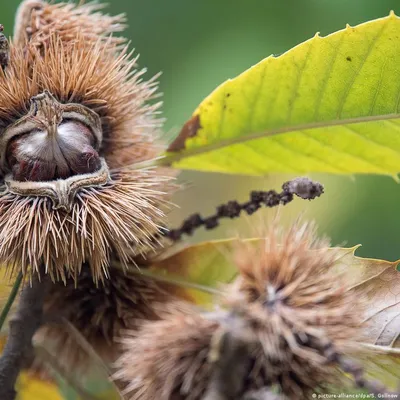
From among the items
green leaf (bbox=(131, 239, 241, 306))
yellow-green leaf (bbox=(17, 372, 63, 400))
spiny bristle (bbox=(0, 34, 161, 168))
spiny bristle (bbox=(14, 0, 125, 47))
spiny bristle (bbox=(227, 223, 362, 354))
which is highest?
spiny bristle (bbox=(14, 0, 125, 47))

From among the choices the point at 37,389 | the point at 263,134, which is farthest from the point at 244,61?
the point at 37,389

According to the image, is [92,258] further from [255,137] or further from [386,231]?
[386,231]

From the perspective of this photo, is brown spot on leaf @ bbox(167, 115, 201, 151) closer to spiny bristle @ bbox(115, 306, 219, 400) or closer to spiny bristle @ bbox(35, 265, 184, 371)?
spiny bristle @ bbox(35, 265, 184, 371)

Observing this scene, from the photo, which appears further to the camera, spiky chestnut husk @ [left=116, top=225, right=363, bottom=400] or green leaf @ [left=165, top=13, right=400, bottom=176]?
green leaf @ [left=165, top=13, right=400, bottom=176]

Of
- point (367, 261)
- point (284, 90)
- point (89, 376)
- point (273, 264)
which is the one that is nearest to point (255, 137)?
point (284, 90)

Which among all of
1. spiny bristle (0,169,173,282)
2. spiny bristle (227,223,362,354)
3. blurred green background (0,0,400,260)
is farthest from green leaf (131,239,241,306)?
blurred green background (0,0,400,260)

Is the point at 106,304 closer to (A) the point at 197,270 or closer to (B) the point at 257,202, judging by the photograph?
(A) the point at 197,270
